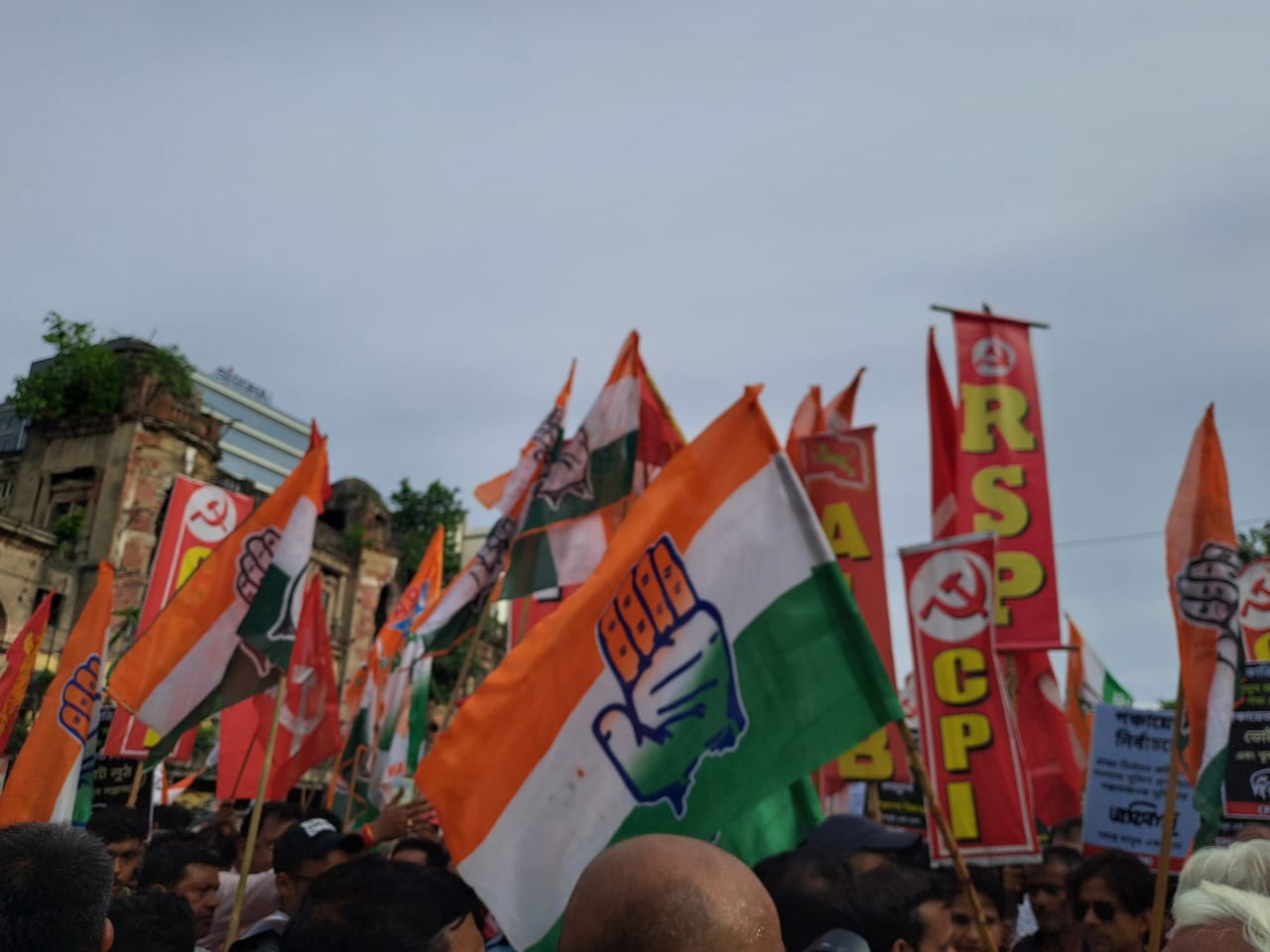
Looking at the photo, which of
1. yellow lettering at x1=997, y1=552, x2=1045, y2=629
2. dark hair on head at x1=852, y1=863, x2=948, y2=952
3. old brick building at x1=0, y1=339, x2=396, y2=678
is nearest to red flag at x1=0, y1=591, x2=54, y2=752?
dark hair on head at x1=852, y1=863, x2=948, y2=952

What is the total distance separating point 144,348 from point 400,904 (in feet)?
97.8

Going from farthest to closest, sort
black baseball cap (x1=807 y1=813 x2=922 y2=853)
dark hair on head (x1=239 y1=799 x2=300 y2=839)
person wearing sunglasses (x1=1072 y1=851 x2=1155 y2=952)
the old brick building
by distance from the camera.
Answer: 1. the old brick building
2. dark hair on head (x1=239 y1=799 x2=300 y2=839)
3. person wearing sunglasses (x1=1072 y1=851 x2=1155 y2=952)
4. black baseball cap (x1=807 y1=813 x2=922 y2=853)

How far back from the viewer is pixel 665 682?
412 centimetres

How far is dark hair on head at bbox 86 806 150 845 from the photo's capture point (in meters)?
5.35

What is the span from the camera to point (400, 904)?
10.5 feet

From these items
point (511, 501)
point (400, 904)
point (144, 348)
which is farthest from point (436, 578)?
point (144, 348)

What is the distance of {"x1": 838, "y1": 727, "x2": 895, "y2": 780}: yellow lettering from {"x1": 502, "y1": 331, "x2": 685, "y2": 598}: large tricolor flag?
2.03 metres

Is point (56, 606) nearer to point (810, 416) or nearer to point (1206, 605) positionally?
point (810, 416)

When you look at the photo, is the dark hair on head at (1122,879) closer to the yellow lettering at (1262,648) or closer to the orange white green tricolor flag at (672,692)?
the orange white green tricolor flag at (672,692)

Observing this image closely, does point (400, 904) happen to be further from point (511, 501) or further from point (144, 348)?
point (144, 348)

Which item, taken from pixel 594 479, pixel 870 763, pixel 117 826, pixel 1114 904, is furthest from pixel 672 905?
pixel 594 479

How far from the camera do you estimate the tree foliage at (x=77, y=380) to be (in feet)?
95.0

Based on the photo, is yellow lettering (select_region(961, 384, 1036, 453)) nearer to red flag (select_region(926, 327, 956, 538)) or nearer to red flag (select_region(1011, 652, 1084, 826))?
red flag (select_region(926, 327, 956, 538))

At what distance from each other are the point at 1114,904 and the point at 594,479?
4.27 m
